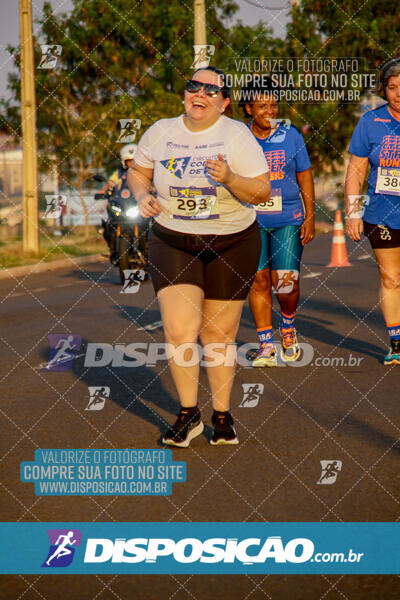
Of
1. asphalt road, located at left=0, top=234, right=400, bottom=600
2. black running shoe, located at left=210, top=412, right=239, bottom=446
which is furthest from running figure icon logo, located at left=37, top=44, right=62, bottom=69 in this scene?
black running shoe, located at left=210, top=412, right=239, bottom=446

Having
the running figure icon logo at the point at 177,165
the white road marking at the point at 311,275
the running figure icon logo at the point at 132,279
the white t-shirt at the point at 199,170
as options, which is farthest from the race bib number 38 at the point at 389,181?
the white road marking at the point at 311,275

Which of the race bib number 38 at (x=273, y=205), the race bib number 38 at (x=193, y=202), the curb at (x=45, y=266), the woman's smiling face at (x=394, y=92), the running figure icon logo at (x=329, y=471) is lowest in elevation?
the curb at (x=45, y=266)

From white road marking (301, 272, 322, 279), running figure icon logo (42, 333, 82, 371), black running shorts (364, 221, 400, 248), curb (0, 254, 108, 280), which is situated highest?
black running shorts (364, 221, 400, 248)

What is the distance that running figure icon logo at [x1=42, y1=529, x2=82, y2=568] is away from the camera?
13.0ft

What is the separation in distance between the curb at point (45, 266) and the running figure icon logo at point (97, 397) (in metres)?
10.3

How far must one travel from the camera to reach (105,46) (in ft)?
147

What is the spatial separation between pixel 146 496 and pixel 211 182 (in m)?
1.65

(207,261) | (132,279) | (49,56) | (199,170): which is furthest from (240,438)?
(49,56)

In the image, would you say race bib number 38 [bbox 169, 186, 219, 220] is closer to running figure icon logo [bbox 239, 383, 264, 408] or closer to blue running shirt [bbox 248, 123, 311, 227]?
running figure icon logo [bbox 239, 383, 264, 408]

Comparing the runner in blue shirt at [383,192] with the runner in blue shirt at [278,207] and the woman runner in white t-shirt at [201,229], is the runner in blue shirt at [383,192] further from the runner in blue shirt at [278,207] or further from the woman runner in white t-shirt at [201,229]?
the woman runner in white t-shirt at [201,229]

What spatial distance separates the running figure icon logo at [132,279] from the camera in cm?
1507

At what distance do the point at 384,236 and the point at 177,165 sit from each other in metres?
3.09

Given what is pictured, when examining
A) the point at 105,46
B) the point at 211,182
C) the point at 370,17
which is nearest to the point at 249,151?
the point at 211,182

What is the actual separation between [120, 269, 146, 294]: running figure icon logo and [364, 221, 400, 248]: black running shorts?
6.97 m
